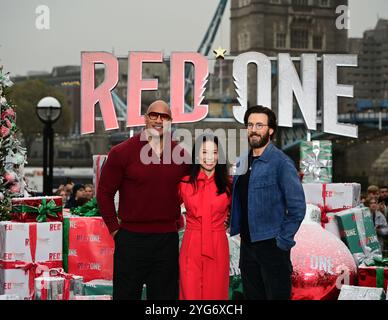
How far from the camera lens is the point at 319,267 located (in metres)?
5.51

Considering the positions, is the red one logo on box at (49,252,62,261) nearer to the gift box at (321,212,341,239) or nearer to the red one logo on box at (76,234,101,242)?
the red one logo on box at (76,234,101,242)

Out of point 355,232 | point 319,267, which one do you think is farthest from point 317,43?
point 319,267

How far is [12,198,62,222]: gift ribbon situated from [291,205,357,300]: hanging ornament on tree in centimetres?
171

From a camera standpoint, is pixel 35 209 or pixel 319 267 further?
pixel 35 209

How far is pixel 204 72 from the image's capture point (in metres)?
7.53

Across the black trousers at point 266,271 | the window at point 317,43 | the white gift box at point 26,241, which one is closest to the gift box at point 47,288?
the white gift box at point 26,241

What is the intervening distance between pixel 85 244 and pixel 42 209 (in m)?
0.43

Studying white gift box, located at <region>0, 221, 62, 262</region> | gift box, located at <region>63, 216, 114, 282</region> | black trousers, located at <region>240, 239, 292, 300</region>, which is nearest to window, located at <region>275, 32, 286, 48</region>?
gift box, located at <region>63, 216, 114, 282</region>

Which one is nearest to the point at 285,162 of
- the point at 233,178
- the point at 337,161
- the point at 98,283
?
the point at 233,178

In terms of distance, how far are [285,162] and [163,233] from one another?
82 centimetres

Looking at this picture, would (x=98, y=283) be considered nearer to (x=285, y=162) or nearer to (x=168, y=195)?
(x=168, y=195)

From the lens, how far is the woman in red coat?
4680 mm

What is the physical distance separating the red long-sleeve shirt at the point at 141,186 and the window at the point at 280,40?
81.9 meters

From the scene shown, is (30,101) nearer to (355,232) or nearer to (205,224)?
(355,232)
